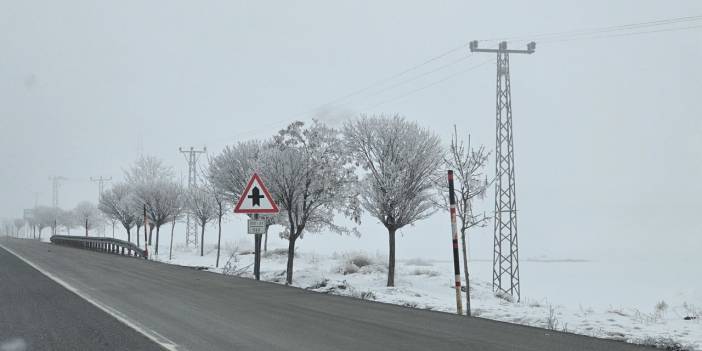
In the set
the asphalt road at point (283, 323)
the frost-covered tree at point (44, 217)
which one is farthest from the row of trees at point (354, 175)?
the frost-covered tree at point (44, 217)

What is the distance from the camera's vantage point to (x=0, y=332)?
793cm

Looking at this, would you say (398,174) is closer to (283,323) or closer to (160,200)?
(283,323)

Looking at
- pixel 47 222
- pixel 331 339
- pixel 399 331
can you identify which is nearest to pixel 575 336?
pixel 399 331

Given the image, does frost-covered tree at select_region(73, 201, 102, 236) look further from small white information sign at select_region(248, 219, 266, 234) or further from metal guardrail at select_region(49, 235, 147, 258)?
small white information sign at select_region(248, 219, 266, 234)

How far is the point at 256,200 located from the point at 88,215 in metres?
95.4

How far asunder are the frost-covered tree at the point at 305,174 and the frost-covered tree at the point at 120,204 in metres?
39.5

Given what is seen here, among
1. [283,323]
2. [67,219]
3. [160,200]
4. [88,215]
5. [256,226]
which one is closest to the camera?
[283,323]

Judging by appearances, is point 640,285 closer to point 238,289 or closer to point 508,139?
point 508,139

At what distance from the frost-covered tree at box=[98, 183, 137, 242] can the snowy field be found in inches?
382

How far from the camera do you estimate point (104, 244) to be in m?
44.3

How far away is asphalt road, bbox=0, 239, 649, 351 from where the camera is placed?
727 centimetres

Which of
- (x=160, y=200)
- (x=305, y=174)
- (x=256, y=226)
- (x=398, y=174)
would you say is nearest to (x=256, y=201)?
(x=256, y=226)

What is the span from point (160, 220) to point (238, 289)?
35.5 metres

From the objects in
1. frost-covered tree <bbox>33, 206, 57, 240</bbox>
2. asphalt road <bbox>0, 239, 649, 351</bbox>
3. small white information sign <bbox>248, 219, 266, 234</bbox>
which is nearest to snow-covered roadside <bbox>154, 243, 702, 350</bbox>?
asphalt road <bbox>0, 239, 649, 351</bbox>
